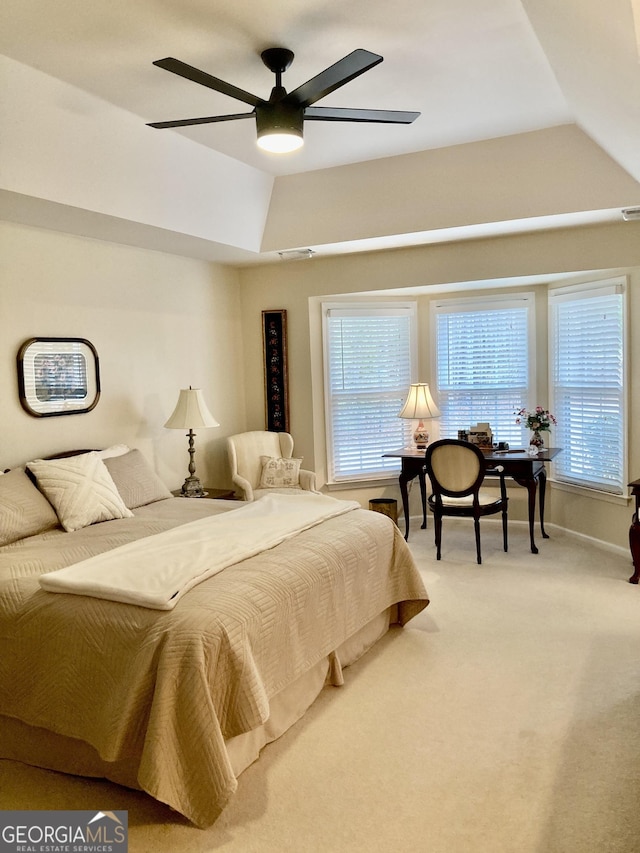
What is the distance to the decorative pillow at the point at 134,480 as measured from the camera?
13.1 feet

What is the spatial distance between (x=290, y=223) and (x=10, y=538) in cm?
310

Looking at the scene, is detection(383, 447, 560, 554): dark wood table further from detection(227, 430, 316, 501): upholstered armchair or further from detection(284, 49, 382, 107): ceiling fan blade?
detection(284, 49, 382, 107): ceiling fan blade

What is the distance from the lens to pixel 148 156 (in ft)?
12.5

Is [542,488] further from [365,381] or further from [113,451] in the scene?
[113,451]

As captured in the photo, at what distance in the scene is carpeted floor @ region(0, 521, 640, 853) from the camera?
2129 millimetres

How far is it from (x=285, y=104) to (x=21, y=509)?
232 centimetres

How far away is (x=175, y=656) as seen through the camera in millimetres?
2191

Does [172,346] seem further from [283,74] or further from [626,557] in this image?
[626,557]

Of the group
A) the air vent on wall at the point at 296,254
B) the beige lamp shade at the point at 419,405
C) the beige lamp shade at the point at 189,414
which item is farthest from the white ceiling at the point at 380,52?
the beige lamp shade at the point at 419,405

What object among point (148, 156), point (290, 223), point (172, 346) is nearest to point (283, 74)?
point (148, 156)

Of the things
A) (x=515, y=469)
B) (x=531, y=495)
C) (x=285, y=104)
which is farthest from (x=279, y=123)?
(x=531, y=495)

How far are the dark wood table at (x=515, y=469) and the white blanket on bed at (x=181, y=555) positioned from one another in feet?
5.97

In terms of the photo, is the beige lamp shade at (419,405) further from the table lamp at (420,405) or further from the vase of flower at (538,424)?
the vase of flower at (538,424)

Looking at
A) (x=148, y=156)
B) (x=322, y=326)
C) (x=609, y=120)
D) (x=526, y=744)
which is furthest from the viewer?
(x=322, y=326)
